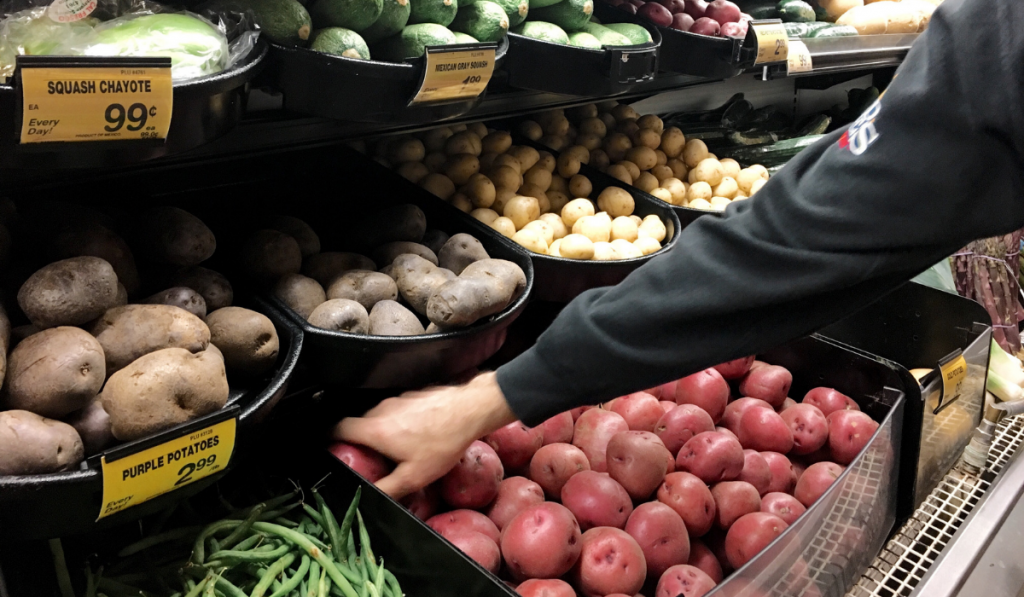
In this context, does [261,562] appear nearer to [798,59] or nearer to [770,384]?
[770,384]

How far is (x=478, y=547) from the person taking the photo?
1242 millimetres

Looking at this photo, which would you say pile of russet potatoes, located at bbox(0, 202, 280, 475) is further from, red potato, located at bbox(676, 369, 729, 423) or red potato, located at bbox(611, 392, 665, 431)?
red potato, located at bbox(676, 369, 729, 423)

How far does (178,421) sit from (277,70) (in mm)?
525

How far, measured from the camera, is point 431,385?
1.30m

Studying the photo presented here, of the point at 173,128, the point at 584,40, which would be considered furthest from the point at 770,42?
the point at 173,128

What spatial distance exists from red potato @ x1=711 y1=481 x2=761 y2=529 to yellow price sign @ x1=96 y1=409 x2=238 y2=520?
0.92 metres

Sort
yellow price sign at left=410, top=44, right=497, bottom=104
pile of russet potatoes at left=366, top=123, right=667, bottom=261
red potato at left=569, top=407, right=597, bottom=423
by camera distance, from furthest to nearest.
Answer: pile of russet potatoes at left=366, top=123, right=667, bottom=261, red potato at left=569, top=407, right=597, bottom=423, yellow price sign at left=410, top=44, right=497, bottom=104

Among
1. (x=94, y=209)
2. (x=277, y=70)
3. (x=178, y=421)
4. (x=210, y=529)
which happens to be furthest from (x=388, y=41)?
(x=210, y=529)

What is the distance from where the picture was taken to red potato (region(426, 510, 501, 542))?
128 centimetres

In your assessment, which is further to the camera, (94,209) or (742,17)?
(742,17)

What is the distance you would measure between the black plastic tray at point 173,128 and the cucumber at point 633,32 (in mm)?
1112

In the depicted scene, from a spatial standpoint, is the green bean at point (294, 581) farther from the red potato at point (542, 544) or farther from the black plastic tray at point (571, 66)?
the black plastic tray at point (571, 66)

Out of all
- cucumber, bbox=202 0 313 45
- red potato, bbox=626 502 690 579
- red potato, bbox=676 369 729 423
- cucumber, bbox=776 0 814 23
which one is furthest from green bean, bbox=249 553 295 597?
cucumber, bbox=776 0 814 23

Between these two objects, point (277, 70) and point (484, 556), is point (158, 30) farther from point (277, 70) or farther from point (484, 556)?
point (484, 556)
